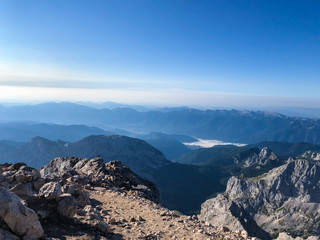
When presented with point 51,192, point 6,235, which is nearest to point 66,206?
point 51,192

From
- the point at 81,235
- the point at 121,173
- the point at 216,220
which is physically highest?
the point at 81,235

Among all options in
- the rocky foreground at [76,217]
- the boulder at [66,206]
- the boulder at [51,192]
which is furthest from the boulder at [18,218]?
the boulder at [51,192]

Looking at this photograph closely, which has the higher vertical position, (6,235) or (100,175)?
(6,235)

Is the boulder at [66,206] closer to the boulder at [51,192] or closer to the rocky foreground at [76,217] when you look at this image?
the rocky foreground at [76,217]

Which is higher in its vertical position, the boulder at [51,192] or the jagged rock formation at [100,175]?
the boulder at [51,192]

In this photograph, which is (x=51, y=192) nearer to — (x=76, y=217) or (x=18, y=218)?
(x=76, y=217)

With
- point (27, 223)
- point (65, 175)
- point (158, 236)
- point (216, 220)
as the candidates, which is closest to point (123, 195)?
point (65, 175)

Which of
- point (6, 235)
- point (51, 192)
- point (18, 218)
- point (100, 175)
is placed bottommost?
point (100, 175)

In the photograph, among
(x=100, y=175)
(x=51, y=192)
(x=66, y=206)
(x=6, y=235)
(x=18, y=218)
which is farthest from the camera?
(x=100, y=175)

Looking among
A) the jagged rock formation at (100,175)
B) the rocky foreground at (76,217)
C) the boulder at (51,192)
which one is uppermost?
the boulder at (51,192)

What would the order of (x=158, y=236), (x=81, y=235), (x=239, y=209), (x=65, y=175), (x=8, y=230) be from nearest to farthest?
(x=8, y=230), (x=81, y=235), (x=158, y=236), (x=65, y=175), (x=239, y=209)

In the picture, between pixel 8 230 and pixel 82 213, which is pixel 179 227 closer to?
pixel 82 213
